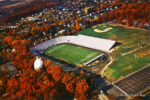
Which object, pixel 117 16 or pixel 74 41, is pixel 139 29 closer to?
pixel 117 16

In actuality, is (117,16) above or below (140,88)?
above

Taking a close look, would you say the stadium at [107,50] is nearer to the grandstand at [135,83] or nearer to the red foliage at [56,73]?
the grandstand at [135,83]

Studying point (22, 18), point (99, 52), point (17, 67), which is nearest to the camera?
point (17, 67)

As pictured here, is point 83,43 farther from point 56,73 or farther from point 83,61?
point 56,73

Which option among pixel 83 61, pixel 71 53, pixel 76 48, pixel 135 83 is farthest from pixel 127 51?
pixel 71 53

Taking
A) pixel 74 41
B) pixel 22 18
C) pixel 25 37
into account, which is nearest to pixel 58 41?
pixel 74 41

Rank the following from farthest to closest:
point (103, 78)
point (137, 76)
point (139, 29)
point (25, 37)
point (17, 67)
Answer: point (25, 37) < point (139, 29) < point (17, 67) < point (103, 78) < point (137, 76)

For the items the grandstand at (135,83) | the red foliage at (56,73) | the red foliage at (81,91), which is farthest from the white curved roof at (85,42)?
the red foliage at (81,91)
